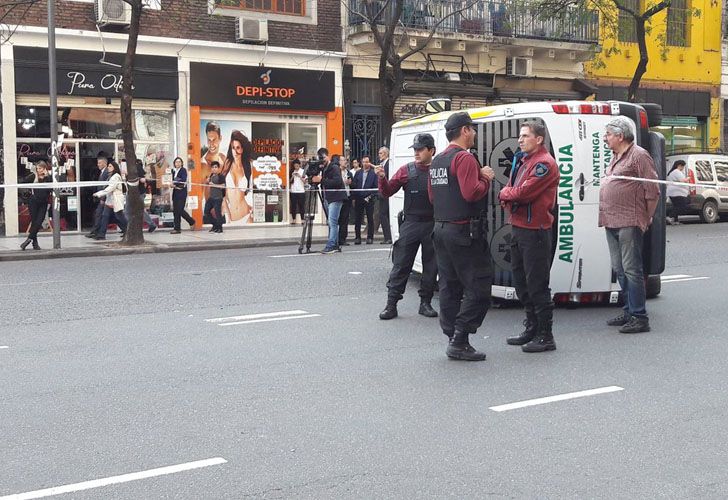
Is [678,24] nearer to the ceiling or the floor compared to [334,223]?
nearer to the ceiling

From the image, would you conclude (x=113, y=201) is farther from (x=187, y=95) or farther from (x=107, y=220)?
(x=187, y=95)

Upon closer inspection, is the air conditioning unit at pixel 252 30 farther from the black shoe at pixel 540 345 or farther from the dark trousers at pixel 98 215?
the black shoe at pixel 540 345

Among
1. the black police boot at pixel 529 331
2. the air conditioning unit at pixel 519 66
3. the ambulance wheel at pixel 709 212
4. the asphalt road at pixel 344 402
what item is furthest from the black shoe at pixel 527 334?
the air conditioning unit at pixel 519 66

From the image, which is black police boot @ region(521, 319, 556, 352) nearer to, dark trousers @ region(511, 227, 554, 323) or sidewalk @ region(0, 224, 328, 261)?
dark trousers @ region(511, 227, 554, 323)

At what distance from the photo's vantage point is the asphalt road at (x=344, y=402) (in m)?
4.90

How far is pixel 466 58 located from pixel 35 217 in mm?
14104

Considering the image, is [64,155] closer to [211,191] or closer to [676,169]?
[211,191]

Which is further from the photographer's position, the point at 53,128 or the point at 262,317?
the point at 53,128

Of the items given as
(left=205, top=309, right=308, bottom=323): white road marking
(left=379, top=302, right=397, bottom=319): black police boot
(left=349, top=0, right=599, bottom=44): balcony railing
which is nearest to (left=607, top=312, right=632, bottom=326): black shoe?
(left=379, top=302, right=397, bottom=319): black police boot

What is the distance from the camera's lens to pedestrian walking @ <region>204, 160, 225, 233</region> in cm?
2255

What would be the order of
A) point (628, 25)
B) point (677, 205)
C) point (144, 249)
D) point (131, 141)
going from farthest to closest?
point (628, 25)
point (677, 205)
point (131, 141)
point (144, 249)

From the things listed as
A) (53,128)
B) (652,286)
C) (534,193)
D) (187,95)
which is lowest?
(652,286)

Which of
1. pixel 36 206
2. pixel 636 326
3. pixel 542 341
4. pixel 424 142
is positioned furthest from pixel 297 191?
pixel 542 341

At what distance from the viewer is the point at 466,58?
2759cm
